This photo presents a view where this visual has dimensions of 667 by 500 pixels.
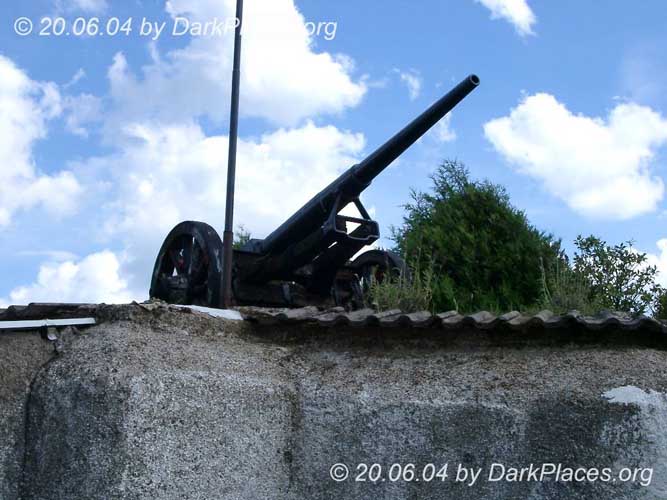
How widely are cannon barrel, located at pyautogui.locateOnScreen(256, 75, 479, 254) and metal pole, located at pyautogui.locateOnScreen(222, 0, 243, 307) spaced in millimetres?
1039

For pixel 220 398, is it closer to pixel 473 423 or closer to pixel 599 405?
pixel 473 423

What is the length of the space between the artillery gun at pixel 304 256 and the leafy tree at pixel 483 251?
253cm

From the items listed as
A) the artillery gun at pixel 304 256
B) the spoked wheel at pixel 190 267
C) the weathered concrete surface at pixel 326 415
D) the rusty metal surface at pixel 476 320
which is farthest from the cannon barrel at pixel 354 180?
the weathered concrete surface at pixel 326 415

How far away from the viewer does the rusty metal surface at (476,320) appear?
6035mm

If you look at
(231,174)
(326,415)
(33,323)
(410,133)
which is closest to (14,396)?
(33,323)

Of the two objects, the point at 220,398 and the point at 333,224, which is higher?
the point at 333,224

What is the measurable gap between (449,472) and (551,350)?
1099mm

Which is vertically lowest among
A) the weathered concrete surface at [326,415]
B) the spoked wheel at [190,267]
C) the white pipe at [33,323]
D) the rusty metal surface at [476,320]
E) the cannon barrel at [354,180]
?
the weathered concrete surface at [326,415]

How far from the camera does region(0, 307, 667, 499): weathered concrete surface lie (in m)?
5.64

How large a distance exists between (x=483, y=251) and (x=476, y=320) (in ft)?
21.0

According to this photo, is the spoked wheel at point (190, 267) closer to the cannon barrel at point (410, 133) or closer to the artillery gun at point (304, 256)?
the artillery gun at point (304, 256)

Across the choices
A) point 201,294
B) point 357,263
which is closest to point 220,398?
point 201,294

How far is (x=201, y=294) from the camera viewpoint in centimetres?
900

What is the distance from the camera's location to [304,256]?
8961 millimetres
